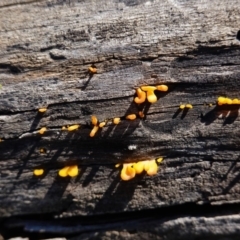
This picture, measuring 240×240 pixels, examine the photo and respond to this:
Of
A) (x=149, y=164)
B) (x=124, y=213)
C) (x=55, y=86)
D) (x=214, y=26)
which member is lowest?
(x=124, y=213)

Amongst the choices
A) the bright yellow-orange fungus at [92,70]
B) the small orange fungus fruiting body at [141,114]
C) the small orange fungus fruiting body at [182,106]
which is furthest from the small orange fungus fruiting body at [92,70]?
the small orange fungus fruiting body at [182,106]

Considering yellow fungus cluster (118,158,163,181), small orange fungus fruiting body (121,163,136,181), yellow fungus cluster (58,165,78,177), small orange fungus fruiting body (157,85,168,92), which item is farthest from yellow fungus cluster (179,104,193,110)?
yellow fungus cluster (58,165,78,177)

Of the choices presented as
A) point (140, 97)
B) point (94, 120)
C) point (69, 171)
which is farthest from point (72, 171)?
point (140, 97)

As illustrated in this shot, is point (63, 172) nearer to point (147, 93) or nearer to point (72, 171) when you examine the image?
point (72, 171)

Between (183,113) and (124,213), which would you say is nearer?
(183,113)

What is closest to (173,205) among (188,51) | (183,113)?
(183,113)

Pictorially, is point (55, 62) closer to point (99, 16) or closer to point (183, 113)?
point (99, 16)

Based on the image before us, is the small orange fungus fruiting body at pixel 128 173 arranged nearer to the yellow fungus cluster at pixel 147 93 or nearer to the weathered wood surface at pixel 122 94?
the weathered wood surface at pixel 122 94
